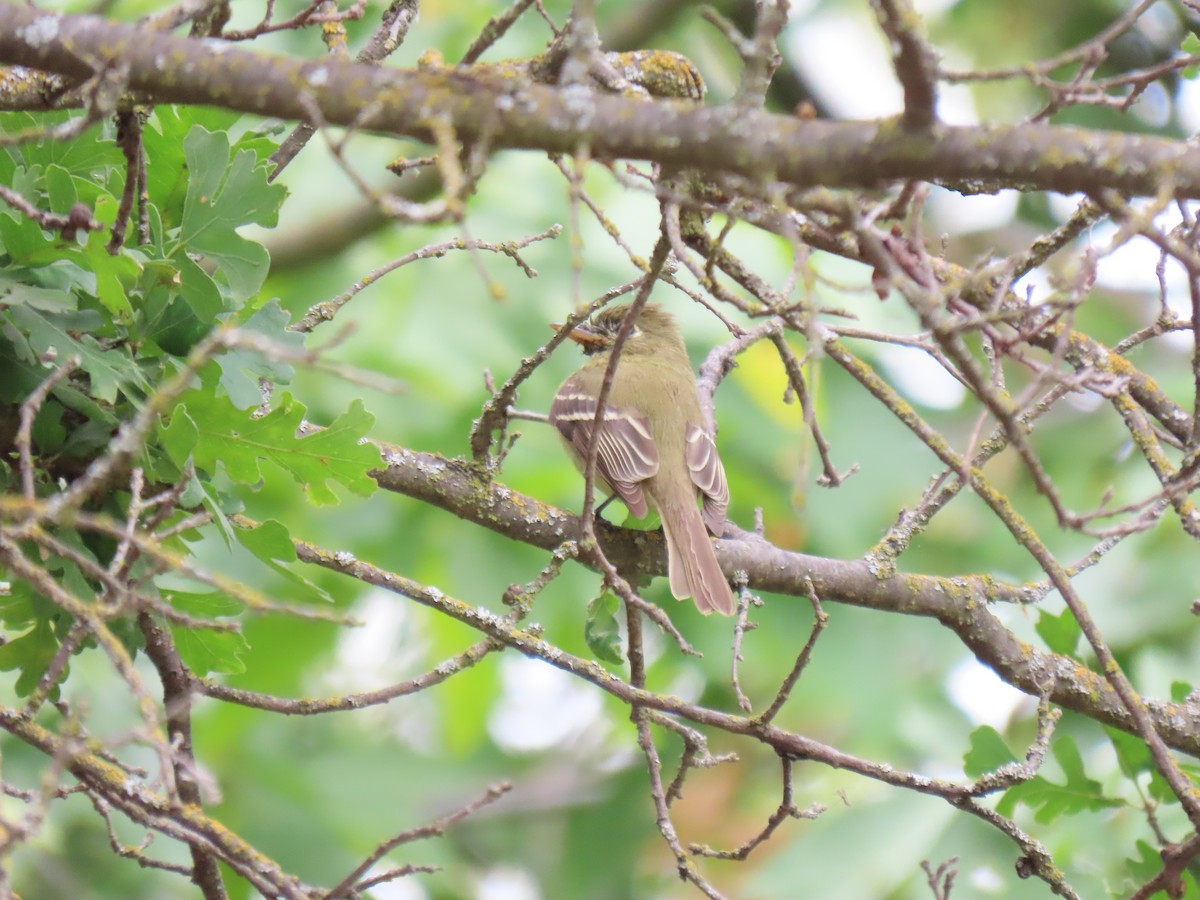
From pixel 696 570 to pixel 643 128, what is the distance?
2.62m

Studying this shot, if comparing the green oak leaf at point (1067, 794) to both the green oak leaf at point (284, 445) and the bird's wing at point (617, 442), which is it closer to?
the bird's wing at point (617, 442)

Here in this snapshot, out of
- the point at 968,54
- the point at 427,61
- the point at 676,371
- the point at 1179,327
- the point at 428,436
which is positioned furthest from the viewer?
the point at 968,54

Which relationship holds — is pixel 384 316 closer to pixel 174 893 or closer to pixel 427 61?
pixel 174 893

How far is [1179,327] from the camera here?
3.34 metres

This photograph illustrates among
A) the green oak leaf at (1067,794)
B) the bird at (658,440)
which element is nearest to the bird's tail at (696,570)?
the bird at (658,440)

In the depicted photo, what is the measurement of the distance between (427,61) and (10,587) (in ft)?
4.42

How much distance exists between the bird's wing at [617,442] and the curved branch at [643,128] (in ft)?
10.4

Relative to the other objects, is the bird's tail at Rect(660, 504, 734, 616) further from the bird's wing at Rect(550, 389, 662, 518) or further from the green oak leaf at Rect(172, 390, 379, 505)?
the green oak leaf at Rect(172, 390, 379, 505)

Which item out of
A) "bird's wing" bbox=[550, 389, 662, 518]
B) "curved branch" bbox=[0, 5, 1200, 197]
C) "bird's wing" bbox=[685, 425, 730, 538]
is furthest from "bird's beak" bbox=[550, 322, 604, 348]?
"curved branch" bbox=[0, 5, 1200, 197]

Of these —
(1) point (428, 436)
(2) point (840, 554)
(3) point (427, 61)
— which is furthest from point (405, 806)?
(3) point (427, 61)

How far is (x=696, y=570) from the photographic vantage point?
4434mm

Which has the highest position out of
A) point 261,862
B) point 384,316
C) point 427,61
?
point 384,316

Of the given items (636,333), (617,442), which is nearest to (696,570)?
(617,442)

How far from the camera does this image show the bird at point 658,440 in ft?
14.7
